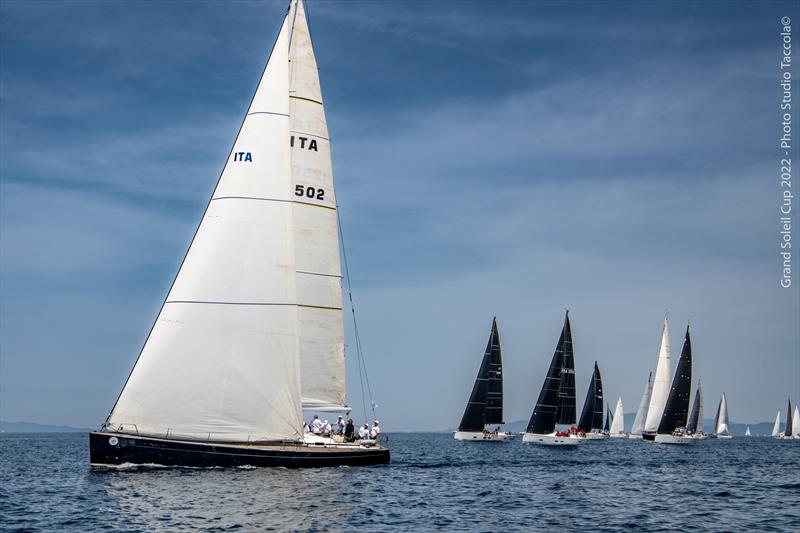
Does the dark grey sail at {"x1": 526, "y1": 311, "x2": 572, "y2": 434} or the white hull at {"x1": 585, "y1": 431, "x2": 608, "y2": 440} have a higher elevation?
the dark grey sail at {"x1": 526, "y1": 311, "x2": 572, "y2": 434}

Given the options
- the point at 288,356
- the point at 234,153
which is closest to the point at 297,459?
the point at 288,356

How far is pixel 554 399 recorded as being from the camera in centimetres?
9294

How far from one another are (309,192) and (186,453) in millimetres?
13650

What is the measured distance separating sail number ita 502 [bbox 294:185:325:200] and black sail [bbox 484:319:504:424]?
53949 mm

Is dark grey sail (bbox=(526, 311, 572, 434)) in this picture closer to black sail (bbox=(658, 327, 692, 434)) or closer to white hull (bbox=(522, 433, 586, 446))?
white hull (bbox=(522, 433, 586, 446))

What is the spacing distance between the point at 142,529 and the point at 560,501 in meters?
16.3

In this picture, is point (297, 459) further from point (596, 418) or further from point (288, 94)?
point (596, 418)

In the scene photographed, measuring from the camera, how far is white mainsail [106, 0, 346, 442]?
119ft

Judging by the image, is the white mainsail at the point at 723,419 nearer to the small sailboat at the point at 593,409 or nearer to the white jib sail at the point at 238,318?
the small sailboat at the point at 593,409

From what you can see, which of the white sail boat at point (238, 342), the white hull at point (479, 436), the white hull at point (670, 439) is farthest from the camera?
the white hull at point (670, 439)

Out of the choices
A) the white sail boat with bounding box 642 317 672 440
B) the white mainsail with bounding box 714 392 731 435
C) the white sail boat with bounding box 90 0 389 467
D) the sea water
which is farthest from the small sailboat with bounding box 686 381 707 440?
the white sail boat with bounding box 90 0 389 467

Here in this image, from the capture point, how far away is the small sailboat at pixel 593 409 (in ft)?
391

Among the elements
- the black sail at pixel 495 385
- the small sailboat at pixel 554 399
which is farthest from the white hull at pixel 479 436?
the small sailboat at pixel 554 399

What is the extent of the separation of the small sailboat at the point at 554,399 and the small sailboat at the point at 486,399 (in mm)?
4598
